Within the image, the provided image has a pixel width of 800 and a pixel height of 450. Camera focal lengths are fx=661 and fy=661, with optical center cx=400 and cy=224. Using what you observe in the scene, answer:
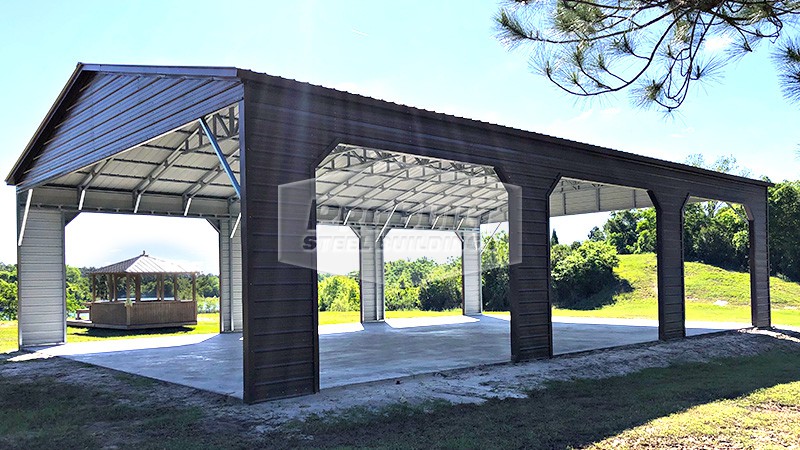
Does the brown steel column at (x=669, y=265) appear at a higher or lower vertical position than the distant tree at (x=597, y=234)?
lower

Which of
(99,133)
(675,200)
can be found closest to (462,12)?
(99,133)

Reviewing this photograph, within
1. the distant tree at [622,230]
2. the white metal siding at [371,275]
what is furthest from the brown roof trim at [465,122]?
the distant tree at [622,230]

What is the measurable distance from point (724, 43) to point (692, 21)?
1.81ft

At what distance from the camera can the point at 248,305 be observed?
675 centimetres

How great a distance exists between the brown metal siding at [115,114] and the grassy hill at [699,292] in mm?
17415

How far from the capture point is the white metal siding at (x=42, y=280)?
42.1 ft

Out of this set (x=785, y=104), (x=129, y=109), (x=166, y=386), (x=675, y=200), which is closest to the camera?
(x=785, y=104)

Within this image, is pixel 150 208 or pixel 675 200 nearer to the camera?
pixel 675 200

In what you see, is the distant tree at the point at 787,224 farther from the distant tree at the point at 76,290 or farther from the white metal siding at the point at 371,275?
the distant tree at the point at 76,290

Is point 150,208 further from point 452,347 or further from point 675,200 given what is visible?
point 675,200

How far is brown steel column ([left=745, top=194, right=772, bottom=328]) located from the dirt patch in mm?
2667

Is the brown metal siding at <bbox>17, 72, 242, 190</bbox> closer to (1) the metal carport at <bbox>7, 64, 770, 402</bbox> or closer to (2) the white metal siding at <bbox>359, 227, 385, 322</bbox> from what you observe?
(1) the metal carport at <bbox>7, 64, 770, 402</bbox>

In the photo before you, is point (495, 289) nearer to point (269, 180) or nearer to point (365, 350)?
point (365, 350)

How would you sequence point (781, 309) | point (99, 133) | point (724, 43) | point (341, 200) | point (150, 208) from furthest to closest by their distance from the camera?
point (781, 309) < point (341, 200) < point (150, 208) < point (99, 133) < point (724, 43)
